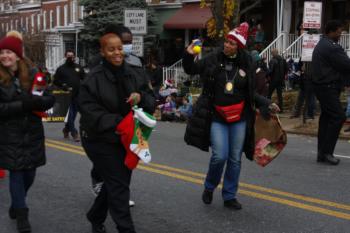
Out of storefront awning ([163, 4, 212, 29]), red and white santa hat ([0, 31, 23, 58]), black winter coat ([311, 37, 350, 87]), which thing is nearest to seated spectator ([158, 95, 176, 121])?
black winter coat ([311, 37, 350, 87])

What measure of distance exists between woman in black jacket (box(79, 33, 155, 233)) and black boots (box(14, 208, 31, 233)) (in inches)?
45.8

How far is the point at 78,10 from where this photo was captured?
41469 mm

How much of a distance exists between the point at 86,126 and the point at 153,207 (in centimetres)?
190

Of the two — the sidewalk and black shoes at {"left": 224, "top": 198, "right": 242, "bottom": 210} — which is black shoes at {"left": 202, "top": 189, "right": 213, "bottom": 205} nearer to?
black shoes at {"left": 224, "top": 198, "right": 242, "bottom": 210}

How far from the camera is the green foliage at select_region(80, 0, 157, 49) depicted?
27.9m

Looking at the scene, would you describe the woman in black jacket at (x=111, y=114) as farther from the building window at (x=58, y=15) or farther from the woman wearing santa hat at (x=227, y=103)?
the building window at (x=58, y=15)

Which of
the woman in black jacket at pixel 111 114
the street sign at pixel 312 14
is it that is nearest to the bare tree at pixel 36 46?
the street sign at pixel 312 14

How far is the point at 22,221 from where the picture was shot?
5102 mm

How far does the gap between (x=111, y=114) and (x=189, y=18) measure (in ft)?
72.2

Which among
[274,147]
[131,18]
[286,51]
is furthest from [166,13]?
[274,147]

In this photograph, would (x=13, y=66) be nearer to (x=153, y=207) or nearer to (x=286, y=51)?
(x=153, y=207)

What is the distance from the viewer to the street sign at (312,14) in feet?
→ 40.9

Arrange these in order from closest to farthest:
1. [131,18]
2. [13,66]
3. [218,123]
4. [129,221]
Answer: [129,221] → [13,66] → [218,123] → [131,18]

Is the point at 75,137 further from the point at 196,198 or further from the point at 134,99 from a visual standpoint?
the point at 134,99
